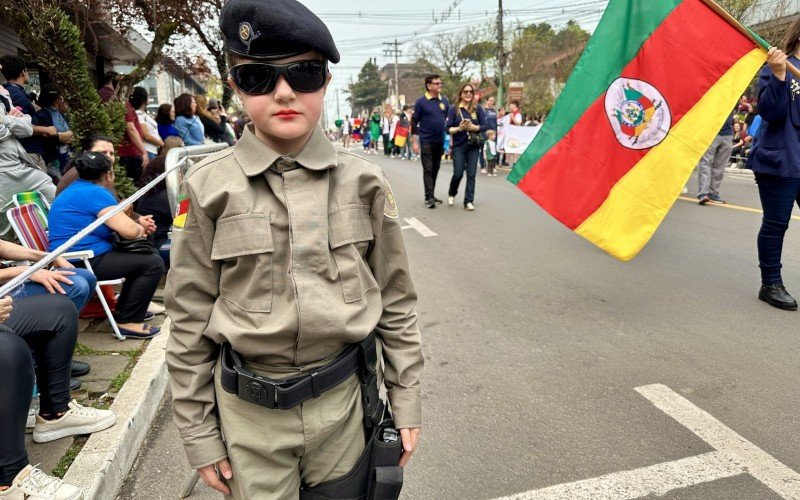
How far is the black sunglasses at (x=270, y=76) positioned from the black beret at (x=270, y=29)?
26 mm

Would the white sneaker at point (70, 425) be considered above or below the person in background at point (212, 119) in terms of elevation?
below

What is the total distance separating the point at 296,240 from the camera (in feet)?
4.42

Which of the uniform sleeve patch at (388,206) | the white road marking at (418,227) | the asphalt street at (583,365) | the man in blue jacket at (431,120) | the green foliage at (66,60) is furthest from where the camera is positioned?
the man in blue jacket at (431,120)

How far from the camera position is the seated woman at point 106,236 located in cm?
396

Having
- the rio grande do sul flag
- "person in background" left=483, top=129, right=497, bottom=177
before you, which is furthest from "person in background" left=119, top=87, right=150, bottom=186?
"person in background" left=483, top=129, right=497, bottom=177

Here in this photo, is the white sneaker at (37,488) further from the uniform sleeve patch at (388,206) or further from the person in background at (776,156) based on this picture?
the person in background at (776,156)

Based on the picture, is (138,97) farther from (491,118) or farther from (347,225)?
(347,225)

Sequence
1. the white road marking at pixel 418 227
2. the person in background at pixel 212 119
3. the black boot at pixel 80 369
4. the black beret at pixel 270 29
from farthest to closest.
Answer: the person in background at pixel 212 119
the white road marking at pixel 418 227
the black boot at pixel 80 369
the black beret at pixel 270 29

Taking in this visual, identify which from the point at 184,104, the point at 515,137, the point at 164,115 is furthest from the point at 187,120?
the point at 515,137

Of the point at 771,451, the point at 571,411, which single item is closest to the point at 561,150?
the point at 571,411

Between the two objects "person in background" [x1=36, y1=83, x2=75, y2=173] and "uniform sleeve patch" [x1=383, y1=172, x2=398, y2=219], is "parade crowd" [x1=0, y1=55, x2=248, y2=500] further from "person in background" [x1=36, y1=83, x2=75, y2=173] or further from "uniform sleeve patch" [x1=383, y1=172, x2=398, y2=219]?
"uniform sleeve patch" [x1=383, y1=172, x2=398, y2=219]

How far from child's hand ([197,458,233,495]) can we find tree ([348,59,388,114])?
320 feet

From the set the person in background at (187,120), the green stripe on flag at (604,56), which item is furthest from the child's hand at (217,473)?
the person in background at (187,120)

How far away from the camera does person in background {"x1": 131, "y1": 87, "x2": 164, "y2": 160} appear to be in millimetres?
8198
